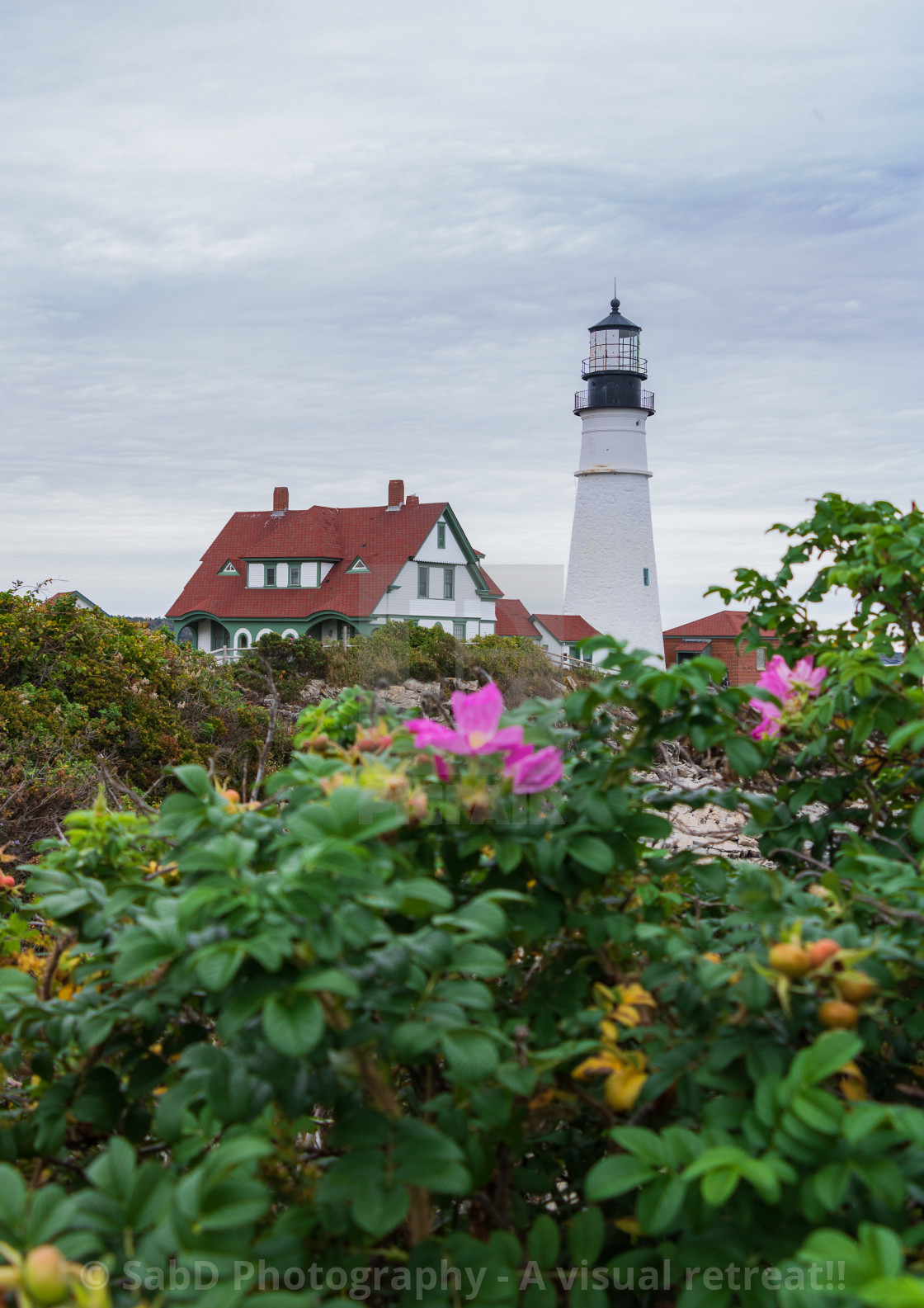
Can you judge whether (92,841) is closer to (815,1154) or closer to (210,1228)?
(210,1228)

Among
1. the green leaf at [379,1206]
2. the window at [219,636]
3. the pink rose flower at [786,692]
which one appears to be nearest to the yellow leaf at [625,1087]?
the green leaf at [379,1206]

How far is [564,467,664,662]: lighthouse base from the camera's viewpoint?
1226 inches

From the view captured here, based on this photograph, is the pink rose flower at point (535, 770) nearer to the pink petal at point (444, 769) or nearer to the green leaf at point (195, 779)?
the pink petal at point (444, 769)

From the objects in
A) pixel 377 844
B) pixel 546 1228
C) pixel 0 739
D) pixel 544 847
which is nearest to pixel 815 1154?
pixel 546 1228

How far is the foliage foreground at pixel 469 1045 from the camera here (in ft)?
4.13

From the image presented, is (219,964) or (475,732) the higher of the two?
(475,732)

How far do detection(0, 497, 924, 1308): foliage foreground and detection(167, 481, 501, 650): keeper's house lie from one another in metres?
27.6

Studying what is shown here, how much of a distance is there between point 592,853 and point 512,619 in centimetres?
3288

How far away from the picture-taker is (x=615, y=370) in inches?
1246

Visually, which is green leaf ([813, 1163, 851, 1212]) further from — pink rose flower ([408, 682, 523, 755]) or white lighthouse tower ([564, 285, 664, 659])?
white lighthouse tower ([564, 285, 664, 659])

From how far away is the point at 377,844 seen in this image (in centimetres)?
140

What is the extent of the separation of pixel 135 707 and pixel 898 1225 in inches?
381

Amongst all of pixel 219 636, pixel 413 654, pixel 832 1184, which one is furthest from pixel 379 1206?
pixel 219 636

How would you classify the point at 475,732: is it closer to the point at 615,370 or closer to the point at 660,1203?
the point at 660,1203
